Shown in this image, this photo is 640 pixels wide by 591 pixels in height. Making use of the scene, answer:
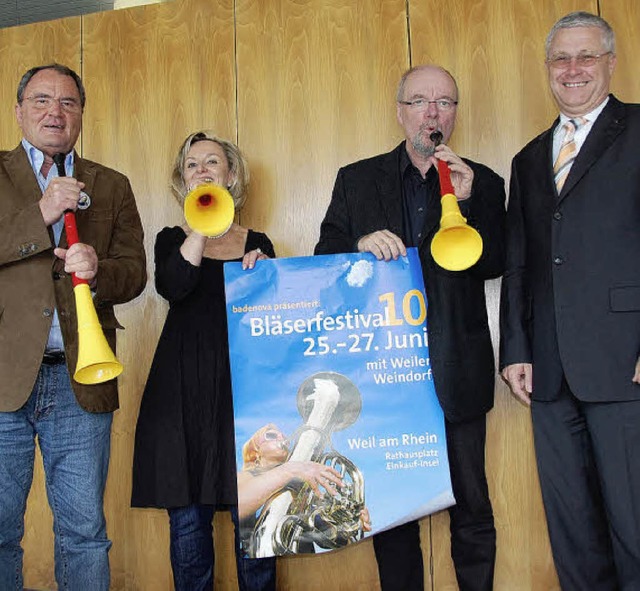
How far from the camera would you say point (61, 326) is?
82.6 inches

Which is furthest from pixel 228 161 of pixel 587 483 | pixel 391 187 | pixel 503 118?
pixel 587 483

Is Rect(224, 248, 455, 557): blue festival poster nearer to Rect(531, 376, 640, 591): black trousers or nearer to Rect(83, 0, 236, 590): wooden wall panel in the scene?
Rect(531, 376, 640, 591): black trousers

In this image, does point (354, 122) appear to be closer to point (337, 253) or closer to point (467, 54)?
point (467, 54)

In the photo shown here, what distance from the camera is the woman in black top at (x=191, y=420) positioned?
2.41 m

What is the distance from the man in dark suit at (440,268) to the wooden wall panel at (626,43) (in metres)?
0.93

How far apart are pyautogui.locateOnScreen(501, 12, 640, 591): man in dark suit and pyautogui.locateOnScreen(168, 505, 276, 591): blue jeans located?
991 millimetres

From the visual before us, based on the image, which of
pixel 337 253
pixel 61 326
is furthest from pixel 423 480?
pixel 61 326

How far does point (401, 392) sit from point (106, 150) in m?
1.99

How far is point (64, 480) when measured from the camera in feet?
6.98

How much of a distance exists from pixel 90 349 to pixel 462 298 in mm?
1169

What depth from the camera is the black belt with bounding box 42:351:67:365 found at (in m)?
2.12

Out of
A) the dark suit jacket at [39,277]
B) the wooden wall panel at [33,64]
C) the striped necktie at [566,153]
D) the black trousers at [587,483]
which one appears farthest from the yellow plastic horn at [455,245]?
the wooden wall panel at [33,64]

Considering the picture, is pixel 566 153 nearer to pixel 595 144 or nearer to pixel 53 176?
pixel 595 144

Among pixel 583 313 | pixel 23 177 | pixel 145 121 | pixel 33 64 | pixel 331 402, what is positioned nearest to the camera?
pixel 583 313
